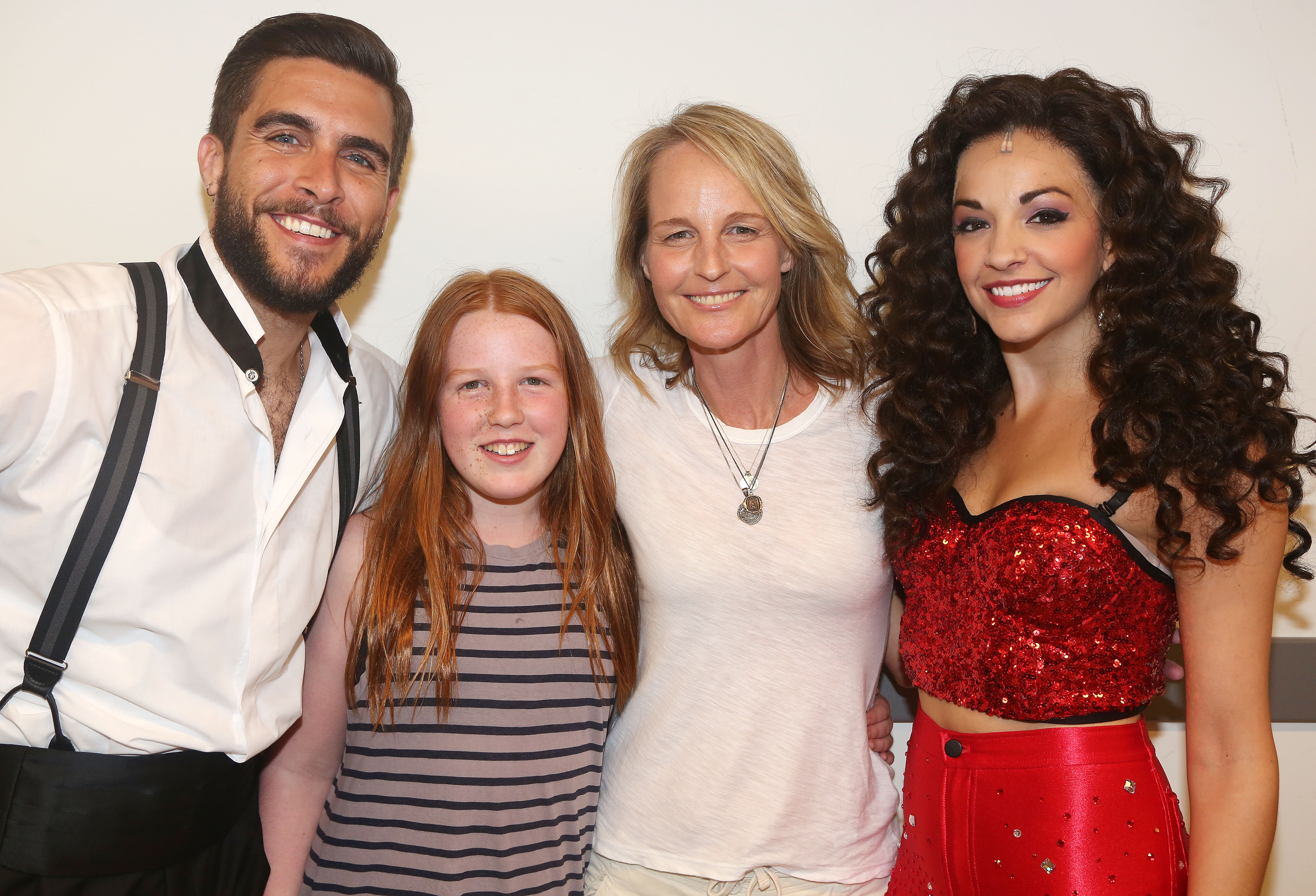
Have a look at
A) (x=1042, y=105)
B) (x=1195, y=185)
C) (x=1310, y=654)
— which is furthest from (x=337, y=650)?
(x=1310, y=654)

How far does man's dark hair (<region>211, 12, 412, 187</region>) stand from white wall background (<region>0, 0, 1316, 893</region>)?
431 millimetres

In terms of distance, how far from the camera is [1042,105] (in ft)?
5.41

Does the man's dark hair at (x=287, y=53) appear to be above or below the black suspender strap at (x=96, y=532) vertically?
above

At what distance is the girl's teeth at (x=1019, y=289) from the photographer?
1615mm

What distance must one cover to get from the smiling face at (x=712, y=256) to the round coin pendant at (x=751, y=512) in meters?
0.34

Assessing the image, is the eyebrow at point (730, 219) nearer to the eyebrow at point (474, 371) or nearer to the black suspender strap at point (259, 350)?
the eyebrow at point (474, 371)

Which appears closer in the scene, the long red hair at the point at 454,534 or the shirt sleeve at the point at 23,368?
the shirt sleeve at the point at 23,368

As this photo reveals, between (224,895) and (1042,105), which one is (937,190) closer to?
(1042,105)

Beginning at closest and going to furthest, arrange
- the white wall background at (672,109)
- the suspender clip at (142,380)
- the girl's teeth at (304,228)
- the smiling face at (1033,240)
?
the suspender clip at (142,380) < the smiling face at (1033,240) < the girl's teeth at (304,228) < the white wall background at (672,109)

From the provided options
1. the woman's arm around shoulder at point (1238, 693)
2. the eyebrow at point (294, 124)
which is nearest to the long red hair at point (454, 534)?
the eyebrow at point (294, 124)

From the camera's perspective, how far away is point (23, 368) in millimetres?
1391

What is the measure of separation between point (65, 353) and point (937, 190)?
66.5 inches

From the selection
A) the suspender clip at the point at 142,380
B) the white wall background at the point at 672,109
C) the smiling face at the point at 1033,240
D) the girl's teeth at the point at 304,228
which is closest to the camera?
the suspender clip at the point at 142,380

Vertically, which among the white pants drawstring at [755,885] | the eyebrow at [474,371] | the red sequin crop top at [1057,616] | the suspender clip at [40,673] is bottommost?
the white pants drawstring at [755,885]
